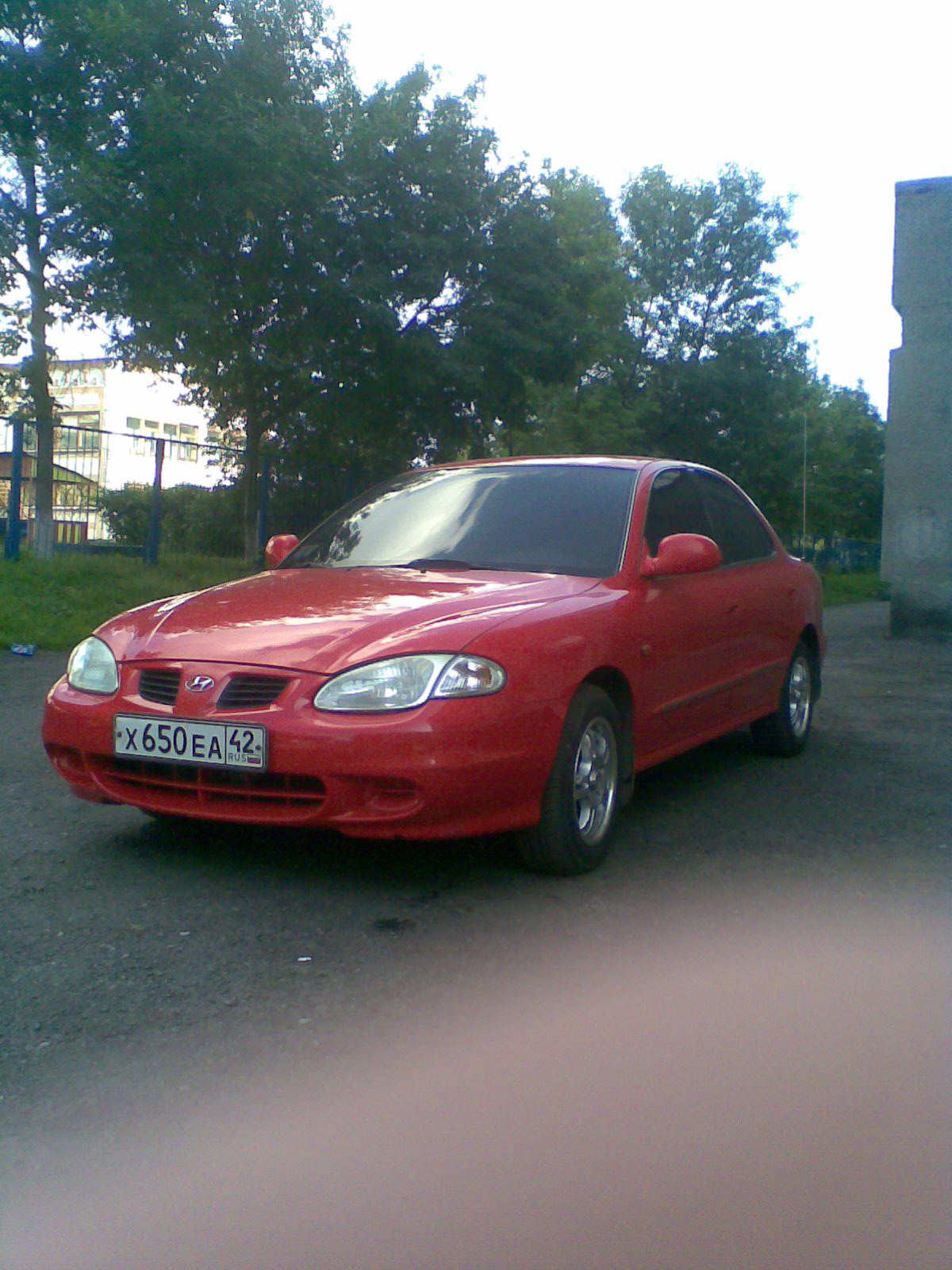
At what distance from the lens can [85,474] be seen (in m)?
15.2

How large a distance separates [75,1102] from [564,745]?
2017mm

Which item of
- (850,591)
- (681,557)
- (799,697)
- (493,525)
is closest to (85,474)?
(799,697)

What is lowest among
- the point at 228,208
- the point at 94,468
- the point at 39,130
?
the point at 94,468

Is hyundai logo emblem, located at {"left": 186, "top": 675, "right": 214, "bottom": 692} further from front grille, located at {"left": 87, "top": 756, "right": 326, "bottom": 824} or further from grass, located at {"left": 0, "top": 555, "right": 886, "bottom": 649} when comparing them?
grass, located at {"left": 0, "top": 555, "right": 886, "bottom": 649}

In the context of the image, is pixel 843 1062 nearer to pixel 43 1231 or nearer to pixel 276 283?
pixel 43 1231

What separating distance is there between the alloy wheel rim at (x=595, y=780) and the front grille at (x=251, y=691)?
3.25ft

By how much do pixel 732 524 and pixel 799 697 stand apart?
1.20m

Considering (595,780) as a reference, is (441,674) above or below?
above

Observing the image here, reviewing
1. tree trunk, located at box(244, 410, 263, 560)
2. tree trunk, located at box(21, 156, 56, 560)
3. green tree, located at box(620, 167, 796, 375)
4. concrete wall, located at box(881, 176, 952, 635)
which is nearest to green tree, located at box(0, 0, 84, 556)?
tree trunk, located at box(21, 156, 56, 560)

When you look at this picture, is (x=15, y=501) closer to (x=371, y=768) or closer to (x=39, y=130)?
(x=39, y=130)

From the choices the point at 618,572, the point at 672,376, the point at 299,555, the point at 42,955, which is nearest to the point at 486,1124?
the point at 42,955

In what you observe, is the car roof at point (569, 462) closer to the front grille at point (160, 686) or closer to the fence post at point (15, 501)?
the front grille at point (160, 686)

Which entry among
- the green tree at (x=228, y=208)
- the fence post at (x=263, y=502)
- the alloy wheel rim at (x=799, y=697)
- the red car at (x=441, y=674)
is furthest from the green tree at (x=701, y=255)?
the red car at (x=441, y=674)

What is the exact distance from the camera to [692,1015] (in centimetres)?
313
